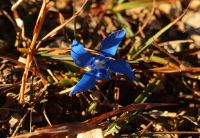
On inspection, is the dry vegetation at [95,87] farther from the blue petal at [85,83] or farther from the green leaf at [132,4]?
the blue petal at [85,83]

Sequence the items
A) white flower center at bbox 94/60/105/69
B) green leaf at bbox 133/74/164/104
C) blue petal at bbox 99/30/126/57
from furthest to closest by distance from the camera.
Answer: green leaf at bbox 133/74/164/104 → white flower center at bbox 94/60/105/69 → blue petal at bbox 99/30/126/57

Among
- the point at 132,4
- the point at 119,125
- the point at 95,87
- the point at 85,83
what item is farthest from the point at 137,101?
the point at 132,4

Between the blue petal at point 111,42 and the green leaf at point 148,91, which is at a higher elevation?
the blue petal at point 111,42

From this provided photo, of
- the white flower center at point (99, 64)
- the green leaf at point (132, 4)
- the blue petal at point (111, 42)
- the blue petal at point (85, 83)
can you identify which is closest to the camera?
the blue petal at point (85, 83)

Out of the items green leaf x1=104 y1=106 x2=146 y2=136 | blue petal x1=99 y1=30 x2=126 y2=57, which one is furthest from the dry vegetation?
blue petal x1=99 y1=30 x2=126 y2=57

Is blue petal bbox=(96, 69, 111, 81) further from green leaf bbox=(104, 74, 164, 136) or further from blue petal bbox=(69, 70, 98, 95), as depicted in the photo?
green leaf bbox=(104, 74, 164, 136)

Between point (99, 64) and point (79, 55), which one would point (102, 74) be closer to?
point (99, 64)

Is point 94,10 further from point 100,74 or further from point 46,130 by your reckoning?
point 46,130

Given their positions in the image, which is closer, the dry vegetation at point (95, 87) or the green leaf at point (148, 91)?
the dry vegetation at point (95, 87)

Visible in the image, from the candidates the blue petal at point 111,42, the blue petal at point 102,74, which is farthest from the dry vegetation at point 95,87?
the blue petal at point 111,42
